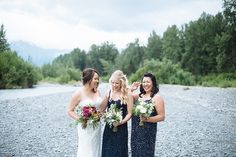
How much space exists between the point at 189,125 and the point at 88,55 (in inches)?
4543

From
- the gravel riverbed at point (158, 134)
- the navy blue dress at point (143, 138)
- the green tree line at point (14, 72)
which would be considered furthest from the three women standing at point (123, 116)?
the green tree line at point (14, 72)

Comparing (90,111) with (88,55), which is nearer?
(90,111)

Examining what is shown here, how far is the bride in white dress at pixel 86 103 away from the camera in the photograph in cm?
665

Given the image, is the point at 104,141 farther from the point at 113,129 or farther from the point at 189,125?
the point at 189,125

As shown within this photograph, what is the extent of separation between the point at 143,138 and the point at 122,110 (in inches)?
22.8

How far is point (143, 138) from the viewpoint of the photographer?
6.41 m

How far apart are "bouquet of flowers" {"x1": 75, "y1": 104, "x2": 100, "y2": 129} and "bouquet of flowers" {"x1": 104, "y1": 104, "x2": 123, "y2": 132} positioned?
0.17 metres

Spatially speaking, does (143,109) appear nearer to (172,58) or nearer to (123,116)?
(123,116)

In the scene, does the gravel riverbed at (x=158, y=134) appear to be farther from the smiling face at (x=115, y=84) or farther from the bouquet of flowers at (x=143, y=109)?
the bouquet of flowers at (x=143, y=109)

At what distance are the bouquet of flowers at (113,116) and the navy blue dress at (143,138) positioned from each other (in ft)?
0.91

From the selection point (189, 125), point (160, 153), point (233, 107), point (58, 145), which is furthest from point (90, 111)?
point (233, 107)

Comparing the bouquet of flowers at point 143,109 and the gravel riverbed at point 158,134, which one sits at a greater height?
the bouquet of flowers at point 143,109

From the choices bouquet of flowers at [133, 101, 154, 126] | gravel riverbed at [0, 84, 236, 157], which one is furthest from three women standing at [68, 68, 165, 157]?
gravel riverbed at [0, 84, 236, 157]

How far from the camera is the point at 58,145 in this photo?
1152cm
